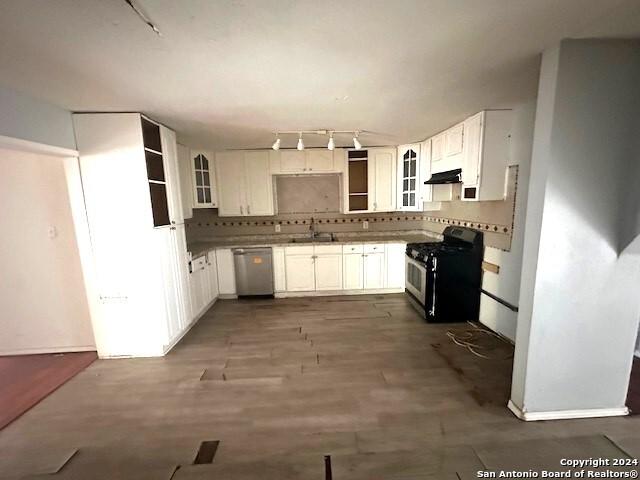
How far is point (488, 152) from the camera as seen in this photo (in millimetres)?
2773

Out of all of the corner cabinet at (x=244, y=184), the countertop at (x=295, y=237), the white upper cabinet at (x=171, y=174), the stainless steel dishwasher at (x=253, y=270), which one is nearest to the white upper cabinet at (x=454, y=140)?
the countertop at (x=295, y=237)

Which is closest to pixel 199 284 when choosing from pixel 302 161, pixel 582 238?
pixel 302 161

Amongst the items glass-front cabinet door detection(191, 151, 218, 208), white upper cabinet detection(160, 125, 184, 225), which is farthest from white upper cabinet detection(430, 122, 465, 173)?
glass-front cabinet door detection(191, 151, 218, 208)

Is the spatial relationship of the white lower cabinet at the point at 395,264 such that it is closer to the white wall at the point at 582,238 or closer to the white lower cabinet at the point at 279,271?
the white lower cabinet at the point at 279,271

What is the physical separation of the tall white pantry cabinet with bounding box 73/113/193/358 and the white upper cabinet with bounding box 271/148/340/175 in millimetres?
1700

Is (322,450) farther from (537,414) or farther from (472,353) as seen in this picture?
(472,353)

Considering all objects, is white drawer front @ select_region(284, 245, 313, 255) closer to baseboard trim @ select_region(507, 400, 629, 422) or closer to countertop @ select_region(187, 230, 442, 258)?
countertop @ select_region(187, 230, 442, 258)

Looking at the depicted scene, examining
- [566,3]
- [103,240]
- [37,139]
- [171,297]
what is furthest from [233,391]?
[566,3]

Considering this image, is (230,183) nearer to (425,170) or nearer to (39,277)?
(39,277)

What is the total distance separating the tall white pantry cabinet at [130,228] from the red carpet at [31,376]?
0.87 ft

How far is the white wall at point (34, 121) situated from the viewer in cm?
191

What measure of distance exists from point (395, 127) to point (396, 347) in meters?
2.50

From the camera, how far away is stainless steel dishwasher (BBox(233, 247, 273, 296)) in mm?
4406

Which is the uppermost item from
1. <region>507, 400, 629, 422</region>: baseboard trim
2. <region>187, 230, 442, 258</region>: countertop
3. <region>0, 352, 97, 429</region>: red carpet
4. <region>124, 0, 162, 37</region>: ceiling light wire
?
<region>124, 0, 162, 37</region>: ceiling light wire
